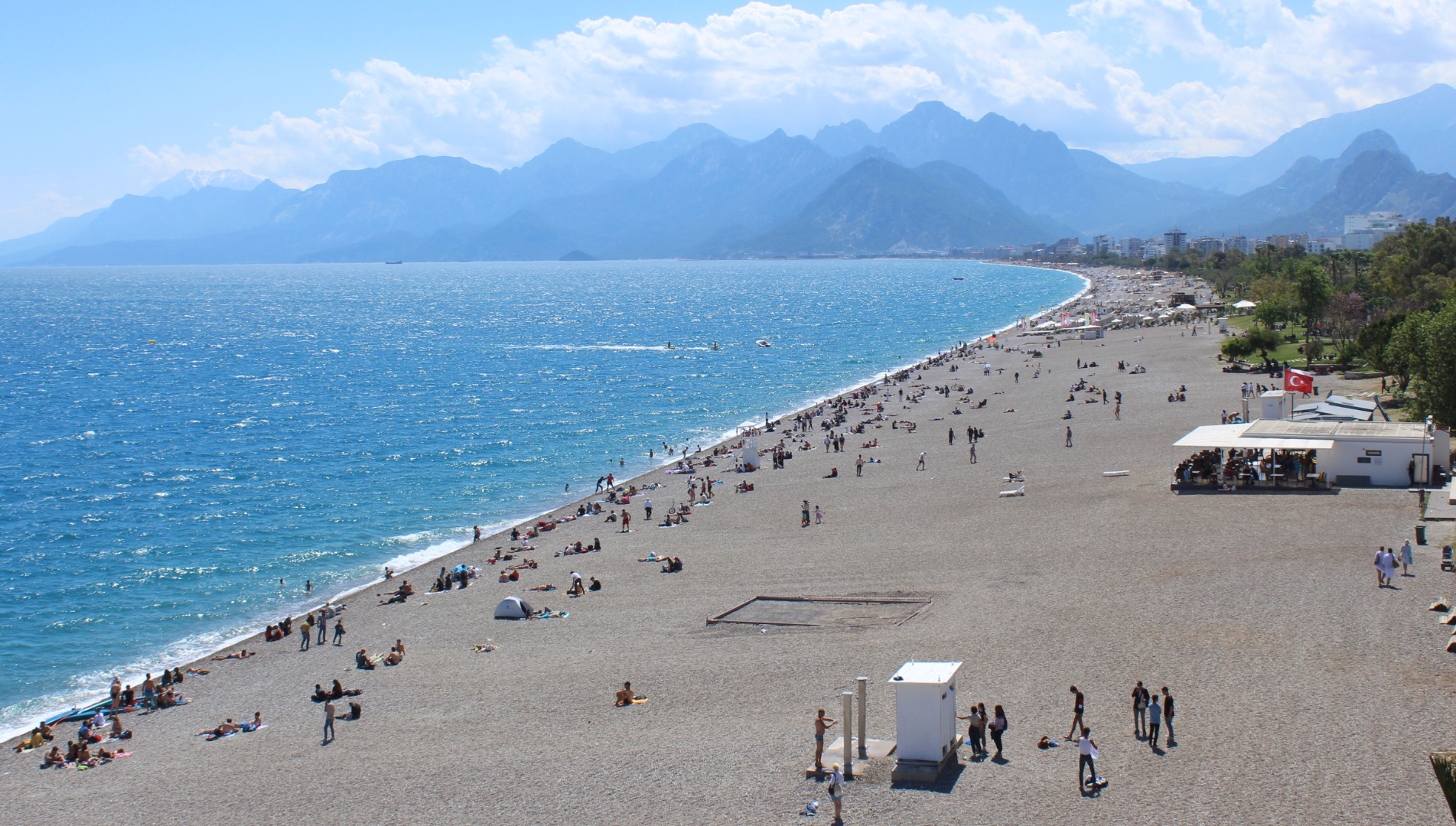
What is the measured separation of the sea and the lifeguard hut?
1605 cm

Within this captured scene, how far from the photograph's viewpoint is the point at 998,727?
1427 centimetres

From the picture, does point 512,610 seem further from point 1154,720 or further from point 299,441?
point 299,441

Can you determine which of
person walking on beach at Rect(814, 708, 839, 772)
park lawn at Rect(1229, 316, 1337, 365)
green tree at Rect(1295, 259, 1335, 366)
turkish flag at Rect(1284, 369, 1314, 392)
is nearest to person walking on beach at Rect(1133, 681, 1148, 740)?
person walking on beach at Rect(814, 708, 839, 772)

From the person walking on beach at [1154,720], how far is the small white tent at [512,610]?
13.5m

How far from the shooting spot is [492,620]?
23984 mm

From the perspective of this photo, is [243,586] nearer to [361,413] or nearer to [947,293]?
[361,413]

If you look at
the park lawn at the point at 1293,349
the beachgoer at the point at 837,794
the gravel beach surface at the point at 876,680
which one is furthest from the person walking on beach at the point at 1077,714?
the park lawn at the point at 1293,349

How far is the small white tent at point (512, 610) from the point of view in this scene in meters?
23.8

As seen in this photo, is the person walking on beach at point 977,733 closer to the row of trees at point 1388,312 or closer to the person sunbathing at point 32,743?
the person sunbathing at point 32,743

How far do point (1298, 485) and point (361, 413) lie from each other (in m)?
45.2

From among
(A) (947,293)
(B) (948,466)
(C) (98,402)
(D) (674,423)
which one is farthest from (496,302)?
(B) (948,466)

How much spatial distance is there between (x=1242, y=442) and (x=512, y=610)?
58.2 feet

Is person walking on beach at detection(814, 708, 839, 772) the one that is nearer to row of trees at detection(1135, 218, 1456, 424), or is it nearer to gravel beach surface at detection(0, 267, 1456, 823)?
gravel beach surface at detection(0, 267, 1456, 823)

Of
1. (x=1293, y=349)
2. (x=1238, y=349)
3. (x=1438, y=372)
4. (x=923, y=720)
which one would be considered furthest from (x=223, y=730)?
(x=1293, y=349)
